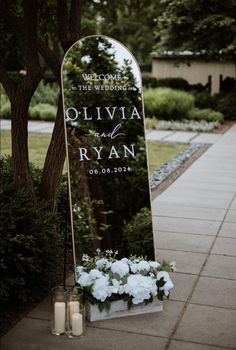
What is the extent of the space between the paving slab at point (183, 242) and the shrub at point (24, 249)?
1.72 metres

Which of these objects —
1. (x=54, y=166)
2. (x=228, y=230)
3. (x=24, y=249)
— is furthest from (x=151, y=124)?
(x=24, y=249)

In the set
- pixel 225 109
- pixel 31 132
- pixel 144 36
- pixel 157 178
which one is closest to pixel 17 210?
→ pixel 157 178

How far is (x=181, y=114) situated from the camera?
20016 millimetres

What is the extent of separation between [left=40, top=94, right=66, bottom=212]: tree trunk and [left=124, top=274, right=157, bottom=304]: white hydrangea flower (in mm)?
1586

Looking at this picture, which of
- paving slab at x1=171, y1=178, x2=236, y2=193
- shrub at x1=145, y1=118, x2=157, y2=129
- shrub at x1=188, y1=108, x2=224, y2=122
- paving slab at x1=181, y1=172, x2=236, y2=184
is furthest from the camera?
shrub at x1=188, y1=108, x2=224, y2=122

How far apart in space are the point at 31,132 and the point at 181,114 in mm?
5956

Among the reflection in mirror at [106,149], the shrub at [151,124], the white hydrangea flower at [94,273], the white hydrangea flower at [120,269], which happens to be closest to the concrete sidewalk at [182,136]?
the shrub at [151,124]

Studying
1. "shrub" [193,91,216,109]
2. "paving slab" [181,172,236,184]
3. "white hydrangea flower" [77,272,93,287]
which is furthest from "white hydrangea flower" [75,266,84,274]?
"shrub" [193,91,216,109]

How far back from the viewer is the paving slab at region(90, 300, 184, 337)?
4.30 meters

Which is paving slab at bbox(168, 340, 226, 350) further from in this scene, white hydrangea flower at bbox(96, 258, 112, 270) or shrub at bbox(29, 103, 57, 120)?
shrub at bbox(29, 103, 57, 120)

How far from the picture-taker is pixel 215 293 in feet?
16.6

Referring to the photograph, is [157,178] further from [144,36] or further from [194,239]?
[144,36]

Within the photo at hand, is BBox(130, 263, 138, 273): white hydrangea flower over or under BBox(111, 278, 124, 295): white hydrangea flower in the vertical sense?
over

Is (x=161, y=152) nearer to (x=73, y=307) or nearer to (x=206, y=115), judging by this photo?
(x=206, y=115)
